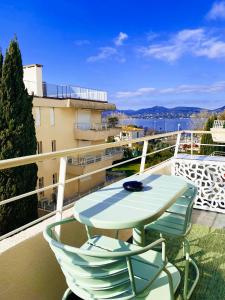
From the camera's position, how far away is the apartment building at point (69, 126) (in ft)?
52.1

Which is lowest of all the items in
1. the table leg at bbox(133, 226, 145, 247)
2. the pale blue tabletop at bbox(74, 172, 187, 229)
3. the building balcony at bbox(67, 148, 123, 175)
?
the building balcony at bbox(67, 148, 123, 175)

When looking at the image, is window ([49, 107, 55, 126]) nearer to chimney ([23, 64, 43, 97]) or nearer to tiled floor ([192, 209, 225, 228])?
chimney ([23, 64, 43, 97])

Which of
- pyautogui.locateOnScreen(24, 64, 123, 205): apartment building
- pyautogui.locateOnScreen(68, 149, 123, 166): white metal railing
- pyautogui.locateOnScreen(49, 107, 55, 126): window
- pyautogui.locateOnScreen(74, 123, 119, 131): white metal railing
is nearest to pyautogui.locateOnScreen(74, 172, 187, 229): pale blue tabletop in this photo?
pyautogui.locateOnScreen(24, 64, 123, 205): apartment building

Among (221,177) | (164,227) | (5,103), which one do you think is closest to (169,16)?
(5,103)

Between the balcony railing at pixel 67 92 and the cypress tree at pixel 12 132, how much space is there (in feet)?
12.0

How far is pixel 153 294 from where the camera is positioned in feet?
5.34

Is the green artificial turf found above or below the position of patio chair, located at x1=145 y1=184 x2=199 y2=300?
below

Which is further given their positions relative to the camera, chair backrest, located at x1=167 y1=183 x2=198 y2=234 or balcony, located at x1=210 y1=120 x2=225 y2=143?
balcony, located at x1=210 y1=120 x2=225 y2=143

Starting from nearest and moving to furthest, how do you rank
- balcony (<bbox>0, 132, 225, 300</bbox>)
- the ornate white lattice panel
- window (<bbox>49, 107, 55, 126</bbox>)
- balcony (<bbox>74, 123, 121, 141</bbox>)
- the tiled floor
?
balcony (<bbox>0, 132, 225, 300</bbox>) → the tiled floor → the ornate white lattice panel → window (<bbox>49, 107, 55, 126</bbox>) → balcony (<bbox>74, 123, 121, 141</bbox>)

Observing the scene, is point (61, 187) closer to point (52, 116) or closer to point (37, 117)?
point (37, 117)

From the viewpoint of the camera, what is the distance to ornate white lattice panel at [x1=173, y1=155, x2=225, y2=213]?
438 cm

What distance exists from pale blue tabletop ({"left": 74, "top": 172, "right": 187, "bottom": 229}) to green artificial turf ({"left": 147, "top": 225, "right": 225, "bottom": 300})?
950mm

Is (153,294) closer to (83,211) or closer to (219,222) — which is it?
(83,211)

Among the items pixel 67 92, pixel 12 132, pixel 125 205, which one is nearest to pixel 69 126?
pixel 67 92
